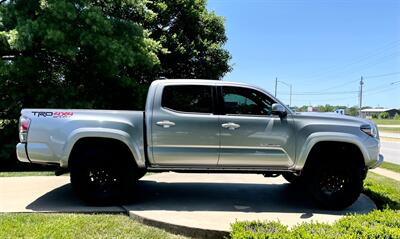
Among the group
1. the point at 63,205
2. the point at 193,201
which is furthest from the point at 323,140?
the point at 63,205

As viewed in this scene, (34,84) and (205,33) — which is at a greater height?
(205,33)

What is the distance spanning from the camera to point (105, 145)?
622cm

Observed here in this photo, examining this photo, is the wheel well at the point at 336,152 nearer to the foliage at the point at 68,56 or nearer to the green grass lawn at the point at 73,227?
the green grass lawn at the point at 73,227

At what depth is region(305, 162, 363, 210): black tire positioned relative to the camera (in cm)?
625

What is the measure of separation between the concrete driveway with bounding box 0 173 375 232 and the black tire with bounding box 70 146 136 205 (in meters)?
0.18

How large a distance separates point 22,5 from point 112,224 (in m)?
9.15

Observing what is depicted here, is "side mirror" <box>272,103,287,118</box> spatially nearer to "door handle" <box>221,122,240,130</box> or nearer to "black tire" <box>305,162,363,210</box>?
"door handle" <box>221,122,240,130</box>

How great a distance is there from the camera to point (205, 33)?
1973 centimetres

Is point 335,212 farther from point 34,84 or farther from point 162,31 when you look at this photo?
point 162,31

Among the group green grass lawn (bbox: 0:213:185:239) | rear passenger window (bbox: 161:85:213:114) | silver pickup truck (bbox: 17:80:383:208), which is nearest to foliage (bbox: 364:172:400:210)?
silver pickup truck (bbox: 17:80:383:208)

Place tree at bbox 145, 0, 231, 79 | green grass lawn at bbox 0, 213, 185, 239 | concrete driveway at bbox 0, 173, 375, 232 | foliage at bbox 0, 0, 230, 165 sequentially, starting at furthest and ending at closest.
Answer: tree at bbox 145, 0, 231, 79, foliage at bbox 0, 0, 230, 165, concrete driveway at bbox 0, 173, 375, 232, green grass lawn at bbox 0, 213, 185, 239

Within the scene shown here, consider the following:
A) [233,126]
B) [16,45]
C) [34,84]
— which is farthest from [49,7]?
[233,126]

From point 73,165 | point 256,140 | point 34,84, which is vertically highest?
point 34,84

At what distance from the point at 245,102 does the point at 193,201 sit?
1.82 metres
